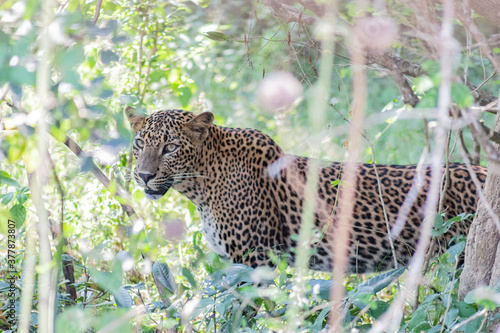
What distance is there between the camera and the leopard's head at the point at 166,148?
4957 millimetres

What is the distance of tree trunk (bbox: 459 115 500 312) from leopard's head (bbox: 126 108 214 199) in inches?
101

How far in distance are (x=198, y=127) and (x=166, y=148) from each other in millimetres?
321

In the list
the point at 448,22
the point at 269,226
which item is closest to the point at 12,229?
the point at 269,226

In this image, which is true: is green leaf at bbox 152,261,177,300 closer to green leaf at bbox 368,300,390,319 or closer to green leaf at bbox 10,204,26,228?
green leaf at bbox 10,204,26,228

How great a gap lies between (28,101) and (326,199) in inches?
132

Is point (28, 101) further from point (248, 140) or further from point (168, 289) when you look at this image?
point (168, 289)

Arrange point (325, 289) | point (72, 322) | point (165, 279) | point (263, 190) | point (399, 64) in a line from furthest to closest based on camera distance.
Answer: point (263, 190), point (399, 64), point (165, 279), point (325, 289), point (72, 322)

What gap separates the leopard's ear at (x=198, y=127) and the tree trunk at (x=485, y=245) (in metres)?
2.58

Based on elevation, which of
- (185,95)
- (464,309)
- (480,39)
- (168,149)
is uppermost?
(480,39)

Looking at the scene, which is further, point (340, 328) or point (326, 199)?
point (326, 199)

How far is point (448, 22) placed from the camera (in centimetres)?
216

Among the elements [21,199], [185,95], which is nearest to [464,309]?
[21,199]

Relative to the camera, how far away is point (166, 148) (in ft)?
16.6

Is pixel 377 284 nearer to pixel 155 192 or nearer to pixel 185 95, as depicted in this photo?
pixel 155 192
